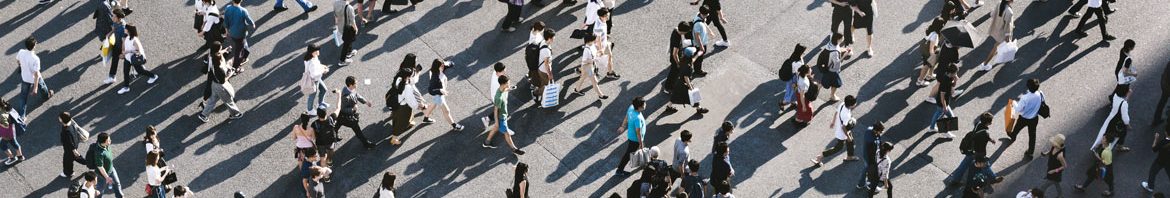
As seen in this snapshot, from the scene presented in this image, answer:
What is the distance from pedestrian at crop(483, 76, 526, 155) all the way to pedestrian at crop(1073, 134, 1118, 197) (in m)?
7.86

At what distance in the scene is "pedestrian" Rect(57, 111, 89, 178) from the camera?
21422mm

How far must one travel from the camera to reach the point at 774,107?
23906 millimetres

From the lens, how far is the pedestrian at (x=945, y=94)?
22.4 m

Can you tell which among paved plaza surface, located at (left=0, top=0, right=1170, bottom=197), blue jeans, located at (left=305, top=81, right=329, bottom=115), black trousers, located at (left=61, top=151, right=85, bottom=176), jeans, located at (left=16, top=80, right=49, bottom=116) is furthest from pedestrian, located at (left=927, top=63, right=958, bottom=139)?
jeans, located at (left=16, top=80, right=49, bottom=116)

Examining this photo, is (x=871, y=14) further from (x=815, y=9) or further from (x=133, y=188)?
(x=133, y=188)

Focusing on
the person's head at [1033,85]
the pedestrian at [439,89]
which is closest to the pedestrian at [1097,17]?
the person's head at [1033,85]

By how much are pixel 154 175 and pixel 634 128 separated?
6.39 m

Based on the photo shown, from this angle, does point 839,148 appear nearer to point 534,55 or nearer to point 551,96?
point 551,96

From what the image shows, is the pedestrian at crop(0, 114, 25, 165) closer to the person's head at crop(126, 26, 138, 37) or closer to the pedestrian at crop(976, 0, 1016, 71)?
the person's head at crop(126, 26, 138, 37)

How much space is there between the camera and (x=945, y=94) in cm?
2255

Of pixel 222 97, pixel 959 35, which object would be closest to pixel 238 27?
pixel 222 97

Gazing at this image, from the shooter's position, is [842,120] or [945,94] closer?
[842,120]

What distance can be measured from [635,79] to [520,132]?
95.3 inches

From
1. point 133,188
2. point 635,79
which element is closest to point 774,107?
point 635,79
